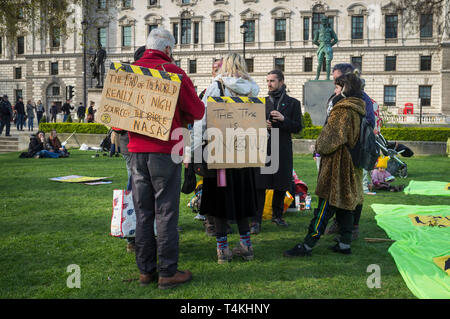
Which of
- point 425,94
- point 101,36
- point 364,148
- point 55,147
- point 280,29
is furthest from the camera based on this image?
point 101,36

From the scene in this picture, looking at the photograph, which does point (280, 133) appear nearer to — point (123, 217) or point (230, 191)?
point (230, 191)

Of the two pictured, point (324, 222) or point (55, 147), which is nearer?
point (324, 222)

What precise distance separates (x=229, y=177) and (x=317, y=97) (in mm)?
18061

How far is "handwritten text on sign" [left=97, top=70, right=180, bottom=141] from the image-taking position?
3.51 meters

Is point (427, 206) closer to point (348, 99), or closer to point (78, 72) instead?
point (348, 99)

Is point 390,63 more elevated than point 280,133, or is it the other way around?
point 390,63

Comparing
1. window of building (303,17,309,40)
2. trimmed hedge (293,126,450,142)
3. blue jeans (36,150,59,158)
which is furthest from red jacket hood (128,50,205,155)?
window of building (303,17,309,40)

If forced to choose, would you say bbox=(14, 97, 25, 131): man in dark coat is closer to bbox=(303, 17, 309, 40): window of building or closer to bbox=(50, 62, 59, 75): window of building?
bbox=(50, 62, 59, 75): window of building

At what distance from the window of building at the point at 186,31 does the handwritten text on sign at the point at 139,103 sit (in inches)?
1844

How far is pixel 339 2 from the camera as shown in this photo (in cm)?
4447

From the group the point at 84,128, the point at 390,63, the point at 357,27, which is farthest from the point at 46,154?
the point at 390,63

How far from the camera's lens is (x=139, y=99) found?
11.8 feet
